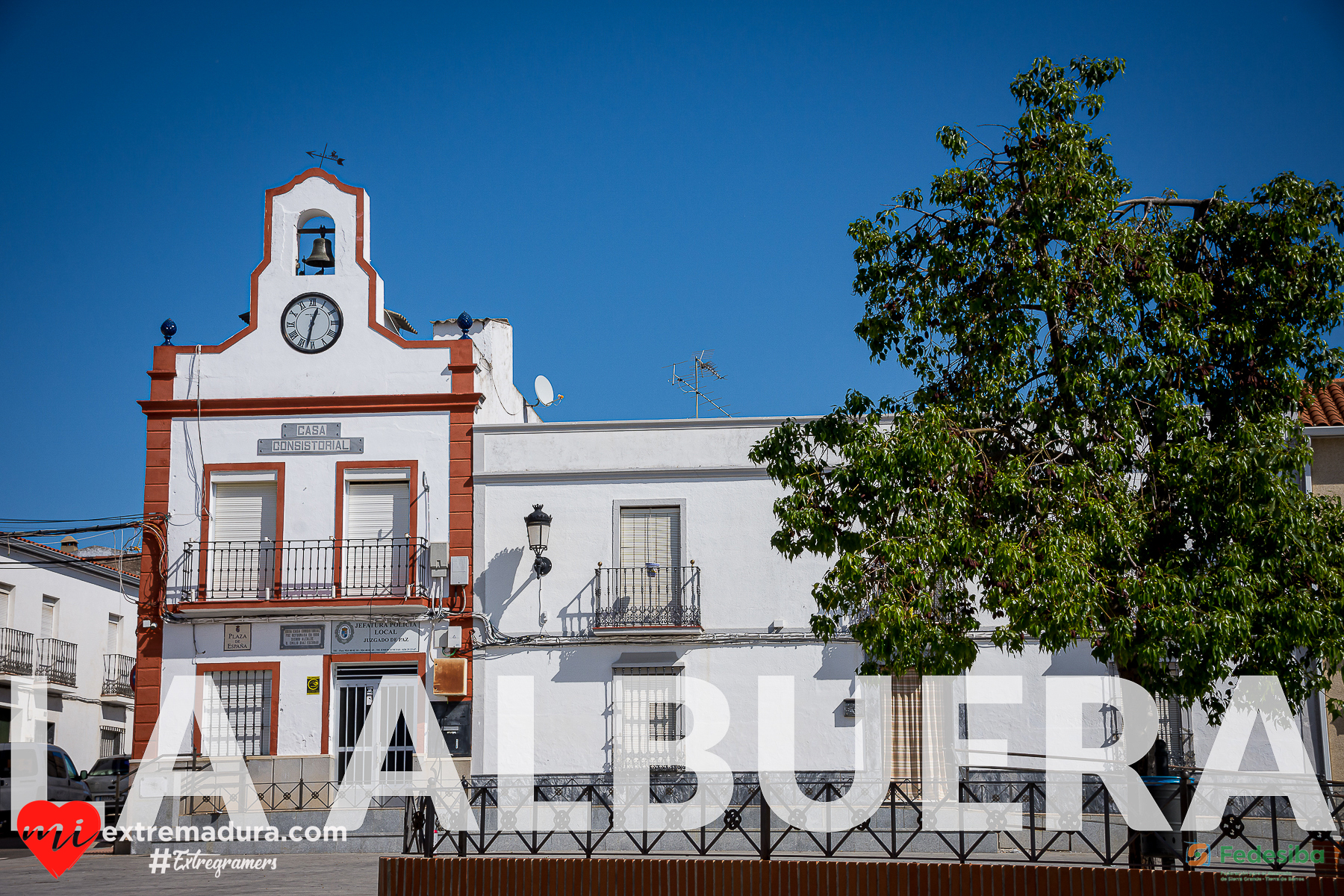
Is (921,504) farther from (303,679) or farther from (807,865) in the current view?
(303,679)

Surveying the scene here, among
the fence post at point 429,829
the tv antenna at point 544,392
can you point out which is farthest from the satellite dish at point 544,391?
the fence post at point 429,829

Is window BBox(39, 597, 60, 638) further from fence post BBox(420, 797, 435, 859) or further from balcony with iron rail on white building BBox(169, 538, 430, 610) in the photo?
fence post BBox(420, 797, 435, 859)

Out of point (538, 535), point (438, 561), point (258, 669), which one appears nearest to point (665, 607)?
point (538, 535)

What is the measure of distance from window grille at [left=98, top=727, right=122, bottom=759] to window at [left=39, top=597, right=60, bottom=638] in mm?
3171

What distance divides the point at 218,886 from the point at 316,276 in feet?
32.1

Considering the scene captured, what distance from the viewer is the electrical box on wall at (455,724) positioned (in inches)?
722

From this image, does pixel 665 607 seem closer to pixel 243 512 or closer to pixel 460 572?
pixel 460 572

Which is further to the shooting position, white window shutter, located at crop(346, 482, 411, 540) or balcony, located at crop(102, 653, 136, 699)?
balcony, located at crop(102, 653, 136, 699)

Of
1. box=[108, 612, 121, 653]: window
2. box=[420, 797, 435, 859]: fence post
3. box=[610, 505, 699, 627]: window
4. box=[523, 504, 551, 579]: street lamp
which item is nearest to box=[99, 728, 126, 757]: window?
box=[108, 612, 121, 653]: window

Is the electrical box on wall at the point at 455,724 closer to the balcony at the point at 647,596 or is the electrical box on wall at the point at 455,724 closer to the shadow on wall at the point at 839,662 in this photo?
the balcony at the point at 647,596

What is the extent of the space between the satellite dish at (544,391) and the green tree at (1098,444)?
464 inches

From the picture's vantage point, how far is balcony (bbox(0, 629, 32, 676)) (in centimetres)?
2600

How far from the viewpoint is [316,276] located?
19.7 metres

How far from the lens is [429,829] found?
35.8ft
